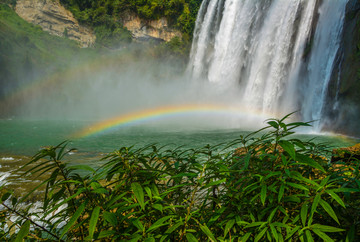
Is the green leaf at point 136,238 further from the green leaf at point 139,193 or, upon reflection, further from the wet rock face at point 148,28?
the wet rock face at point 148,28

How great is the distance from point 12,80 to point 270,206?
3403 centimetres

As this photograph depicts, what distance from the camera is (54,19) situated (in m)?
37.6

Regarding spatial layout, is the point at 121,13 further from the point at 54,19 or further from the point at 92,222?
the point at 92,222

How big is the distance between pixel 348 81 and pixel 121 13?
3435 cm

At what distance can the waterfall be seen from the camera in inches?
455

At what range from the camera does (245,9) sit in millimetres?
19078

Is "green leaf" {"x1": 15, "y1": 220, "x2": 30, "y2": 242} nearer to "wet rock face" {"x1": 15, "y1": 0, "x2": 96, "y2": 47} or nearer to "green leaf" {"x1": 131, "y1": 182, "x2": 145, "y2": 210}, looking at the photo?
"green leaf" {"x1": 131, "y1": 182, "x2": 145, "y2": 210}

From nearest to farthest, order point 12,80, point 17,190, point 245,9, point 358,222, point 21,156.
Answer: point 358,222 → point 17,190 → point 21,156 → point 245,9 → point 12,80

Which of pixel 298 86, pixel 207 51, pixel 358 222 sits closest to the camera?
pixel 358 222

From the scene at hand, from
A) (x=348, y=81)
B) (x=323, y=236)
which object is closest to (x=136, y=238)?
(x=323, y=236)

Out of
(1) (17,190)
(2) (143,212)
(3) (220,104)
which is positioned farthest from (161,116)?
(2) (143,212)

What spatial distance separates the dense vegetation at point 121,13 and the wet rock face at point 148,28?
0.64 metres

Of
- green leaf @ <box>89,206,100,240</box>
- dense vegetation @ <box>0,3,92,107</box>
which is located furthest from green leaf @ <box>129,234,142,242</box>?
dense vegetation @ <box>0,3,92,107</box>

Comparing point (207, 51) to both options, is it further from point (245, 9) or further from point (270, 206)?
point (270, 206)
